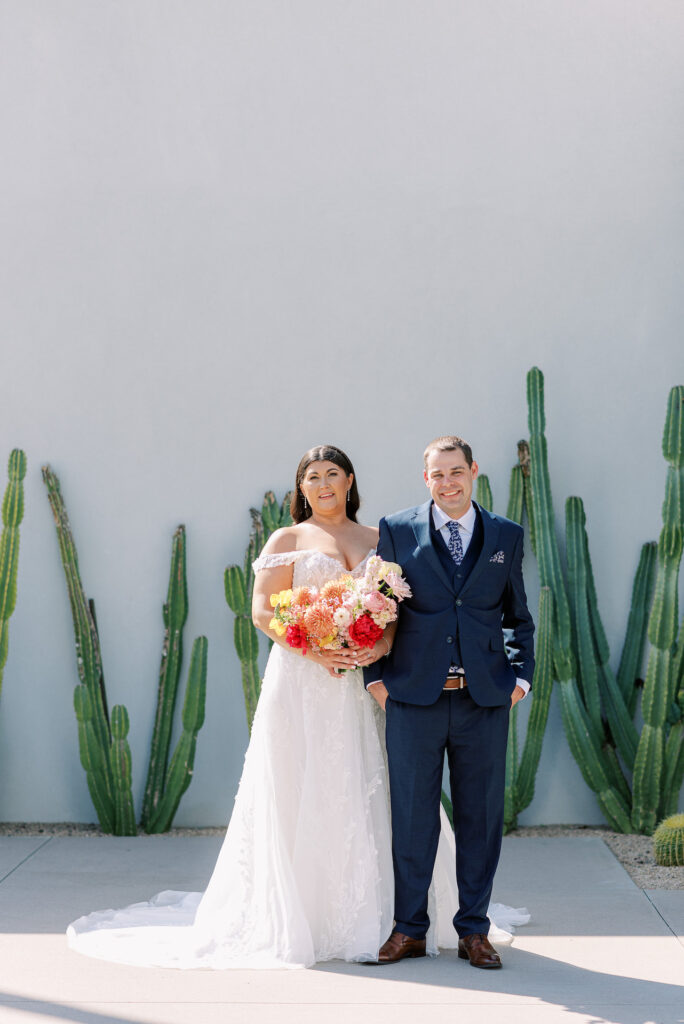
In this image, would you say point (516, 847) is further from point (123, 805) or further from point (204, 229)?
point (204, 229)

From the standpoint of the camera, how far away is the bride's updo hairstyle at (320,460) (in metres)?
4.16

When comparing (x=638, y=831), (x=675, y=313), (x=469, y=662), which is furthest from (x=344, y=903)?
(x=675, y=313)

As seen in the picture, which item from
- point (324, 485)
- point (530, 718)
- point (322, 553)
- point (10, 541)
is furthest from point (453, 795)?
point (10, 541)

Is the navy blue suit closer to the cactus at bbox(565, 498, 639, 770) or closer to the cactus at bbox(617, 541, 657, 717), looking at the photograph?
the cactus at bbox(565, 498, 639, 770)

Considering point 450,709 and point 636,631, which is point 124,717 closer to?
point 450,709

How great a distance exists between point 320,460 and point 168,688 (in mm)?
2592

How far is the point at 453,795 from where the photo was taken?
3.86 m

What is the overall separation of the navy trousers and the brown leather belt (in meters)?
0.02

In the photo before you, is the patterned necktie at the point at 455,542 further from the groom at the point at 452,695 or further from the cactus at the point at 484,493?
the cactus at the point at 484,493

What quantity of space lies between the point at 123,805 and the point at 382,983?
2.84 meters

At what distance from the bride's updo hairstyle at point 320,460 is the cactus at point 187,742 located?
200 cm

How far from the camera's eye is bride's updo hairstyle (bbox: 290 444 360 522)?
13.6ft

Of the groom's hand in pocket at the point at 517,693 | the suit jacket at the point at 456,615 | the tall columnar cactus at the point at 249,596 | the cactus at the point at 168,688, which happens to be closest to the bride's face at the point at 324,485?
the suit jacket at the point at 456,615

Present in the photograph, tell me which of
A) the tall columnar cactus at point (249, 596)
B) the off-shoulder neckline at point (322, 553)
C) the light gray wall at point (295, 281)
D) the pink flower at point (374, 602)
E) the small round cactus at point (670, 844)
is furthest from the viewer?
the light gray wall at point (295, 281)
